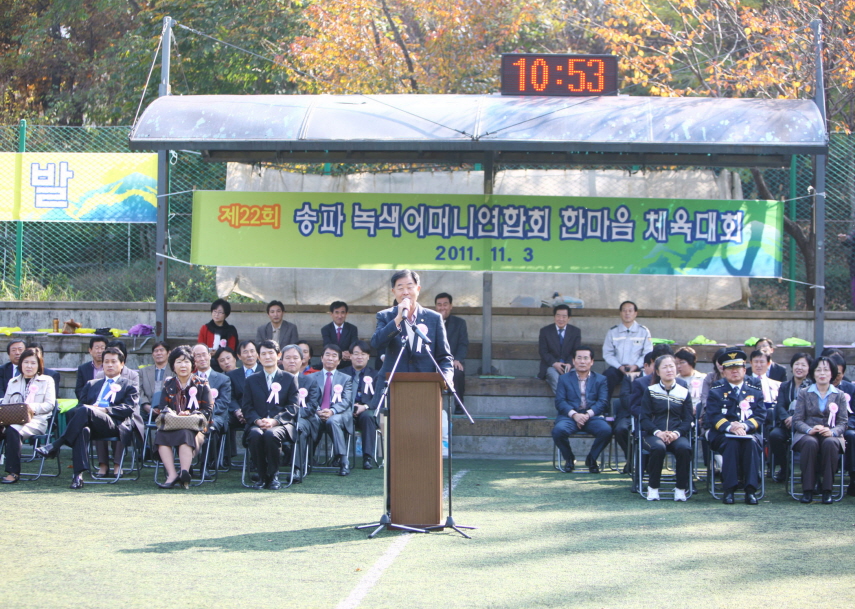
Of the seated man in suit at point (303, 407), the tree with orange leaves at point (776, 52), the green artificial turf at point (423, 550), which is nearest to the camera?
the green artificial turf at point (423, 550)

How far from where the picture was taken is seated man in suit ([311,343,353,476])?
9.02 meters

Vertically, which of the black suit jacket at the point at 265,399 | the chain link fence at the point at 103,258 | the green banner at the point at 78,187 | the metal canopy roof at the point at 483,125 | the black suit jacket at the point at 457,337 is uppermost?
the metal canopy roof at the point at 483,125

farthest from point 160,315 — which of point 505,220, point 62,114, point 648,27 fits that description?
point 62,114

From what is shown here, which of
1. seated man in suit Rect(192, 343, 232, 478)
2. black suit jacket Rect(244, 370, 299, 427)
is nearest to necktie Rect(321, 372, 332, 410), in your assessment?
black suit jacket Rect(244, 370, 299, 427)

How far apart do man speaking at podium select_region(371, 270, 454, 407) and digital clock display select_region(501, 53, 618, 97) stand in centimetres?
511

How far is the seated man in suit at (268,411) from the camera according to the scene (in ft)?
27.3

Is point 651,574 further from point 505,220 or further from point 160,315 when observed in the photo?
point 160,315

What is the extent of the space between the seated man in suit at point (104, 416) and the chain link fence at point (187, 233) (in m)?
3.22

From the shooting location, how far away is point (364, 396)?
31.9 feet

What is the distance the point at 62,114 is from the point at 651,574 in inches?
752

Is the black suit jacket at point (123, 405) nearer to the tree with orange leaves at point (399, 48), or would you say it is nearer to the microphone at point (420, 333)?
the microphone at point (420, 333)

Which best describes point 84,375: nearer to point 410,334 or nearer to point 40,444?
point 40,444

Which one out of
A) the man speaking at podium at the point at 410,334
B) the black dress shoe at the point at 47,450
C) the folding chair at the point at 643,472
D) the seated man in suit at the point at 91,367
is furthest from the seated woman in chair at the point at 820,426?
the seated man in suit at the point at 91,367

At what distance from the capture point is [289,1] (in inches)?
686
